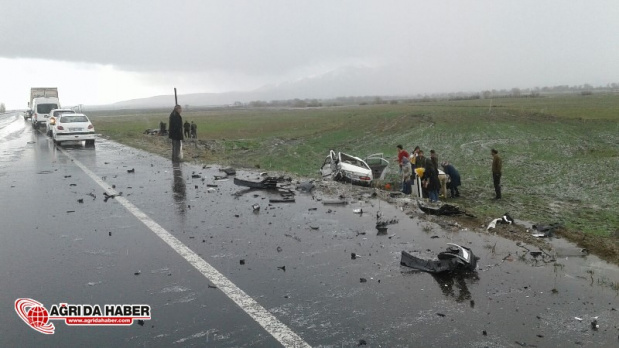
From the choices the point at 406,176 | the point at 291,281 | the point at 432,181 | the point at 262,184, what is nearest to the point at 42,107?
the point at 406,176

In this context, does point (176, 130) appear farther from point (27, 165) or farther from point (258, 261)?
point (258, 261)

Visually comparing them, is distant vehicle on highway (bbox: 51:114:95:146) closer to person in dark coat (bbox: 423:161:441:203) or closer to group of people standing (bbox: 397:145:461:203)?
group of people standing (bbox: 397:145:461:203)

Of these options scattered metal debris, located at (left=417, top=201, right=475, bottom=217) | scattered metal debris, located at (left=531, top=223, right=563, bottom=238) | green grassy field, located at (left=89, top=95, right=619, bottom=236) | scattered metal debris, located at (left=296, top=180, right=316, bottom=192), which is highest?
scattered metal debris, located at (left=296, top=180, right=316, bottom=192)

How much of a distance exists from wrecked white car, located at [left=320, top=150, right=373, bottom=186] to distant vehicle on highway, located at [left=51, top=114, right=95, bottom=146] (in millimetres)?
11322

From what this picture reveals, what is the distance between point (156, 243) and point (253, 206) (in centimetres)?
276

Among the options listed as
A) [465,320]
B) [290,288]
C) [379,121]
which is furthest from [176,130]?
[379,121]

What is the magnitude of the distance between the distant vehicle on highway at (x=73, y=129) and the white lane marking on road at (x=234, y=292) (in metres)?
15.4

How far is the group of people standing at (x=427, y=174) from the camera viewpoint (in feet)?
48.8

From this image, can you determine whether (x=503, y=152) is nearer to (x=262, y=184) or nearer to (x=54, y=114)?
(x=262, y=184)

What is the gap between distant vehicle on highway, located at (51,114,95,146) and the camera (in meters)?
21.7

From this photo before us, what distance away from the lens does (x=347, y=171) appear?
17.8m

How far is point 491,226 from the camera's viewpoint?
26.9 ft

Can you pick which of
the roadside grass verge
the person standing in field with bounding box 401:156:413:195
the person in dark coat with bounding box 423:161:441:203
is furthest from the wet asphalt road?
the person standing in field with bounding box 401:156:413:195

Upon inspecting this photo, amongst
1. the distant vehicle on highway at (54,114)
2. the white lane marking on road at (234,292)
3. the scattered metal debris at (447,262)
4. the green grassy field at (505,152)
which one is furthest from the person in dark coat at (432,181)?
the distant vehicle on highway at (54,114)
